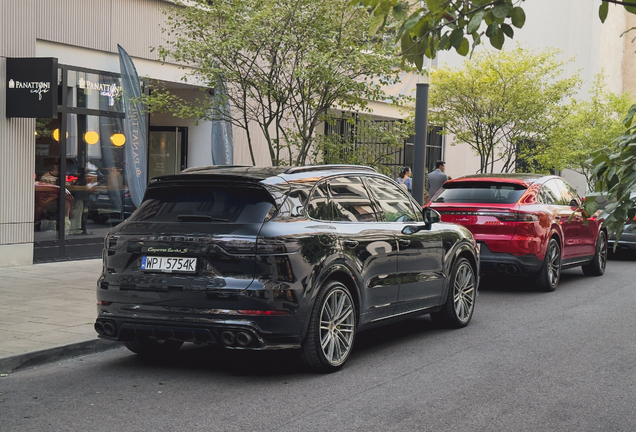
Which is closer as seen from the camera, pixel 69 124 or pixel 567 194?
pixel 567 194

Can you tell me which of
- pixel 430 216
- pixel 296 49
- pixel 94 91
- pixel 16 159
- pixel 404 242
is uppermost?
pixel 296 49

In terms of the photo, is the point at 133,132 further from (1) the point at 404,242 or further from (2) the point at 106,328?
(2) the point at 106,328

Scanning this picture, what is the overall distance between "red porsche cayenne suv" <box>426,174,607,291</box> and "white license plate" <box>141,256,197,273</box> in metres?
6.35

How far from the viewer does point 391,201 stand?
7848 mm

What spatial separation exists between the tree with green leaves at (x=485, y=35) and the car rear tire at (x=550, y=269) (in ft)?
23.5

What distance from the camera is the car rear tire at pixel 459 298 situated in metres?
8.66

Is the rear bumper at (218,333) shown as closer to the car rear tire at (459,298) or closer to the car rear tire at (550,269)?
the car rear tire at (459,298)

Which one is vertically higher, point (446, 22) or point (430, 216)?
point (446, 22)

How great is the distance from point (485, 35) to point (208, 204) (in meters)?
2.76

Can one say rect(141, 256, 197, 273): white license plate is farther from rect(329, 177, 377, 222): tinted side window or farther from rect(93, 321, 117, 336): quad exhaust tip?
rect(329, 177, 377, 222): tinted side window

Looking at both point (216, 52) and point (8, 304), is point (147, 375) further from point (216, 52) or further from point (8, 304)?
point (216, 52)

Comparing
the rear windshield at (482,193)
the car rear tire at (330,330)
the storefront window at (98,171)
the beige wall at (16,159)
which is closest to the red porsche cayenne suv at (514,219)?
the rear windshield at (482,193)

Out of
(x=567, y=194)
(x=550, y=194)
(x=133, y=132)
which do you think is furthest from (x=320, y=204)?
(x=133, y=132)

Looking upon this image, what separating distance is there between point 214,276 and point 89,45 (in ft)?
30.4
